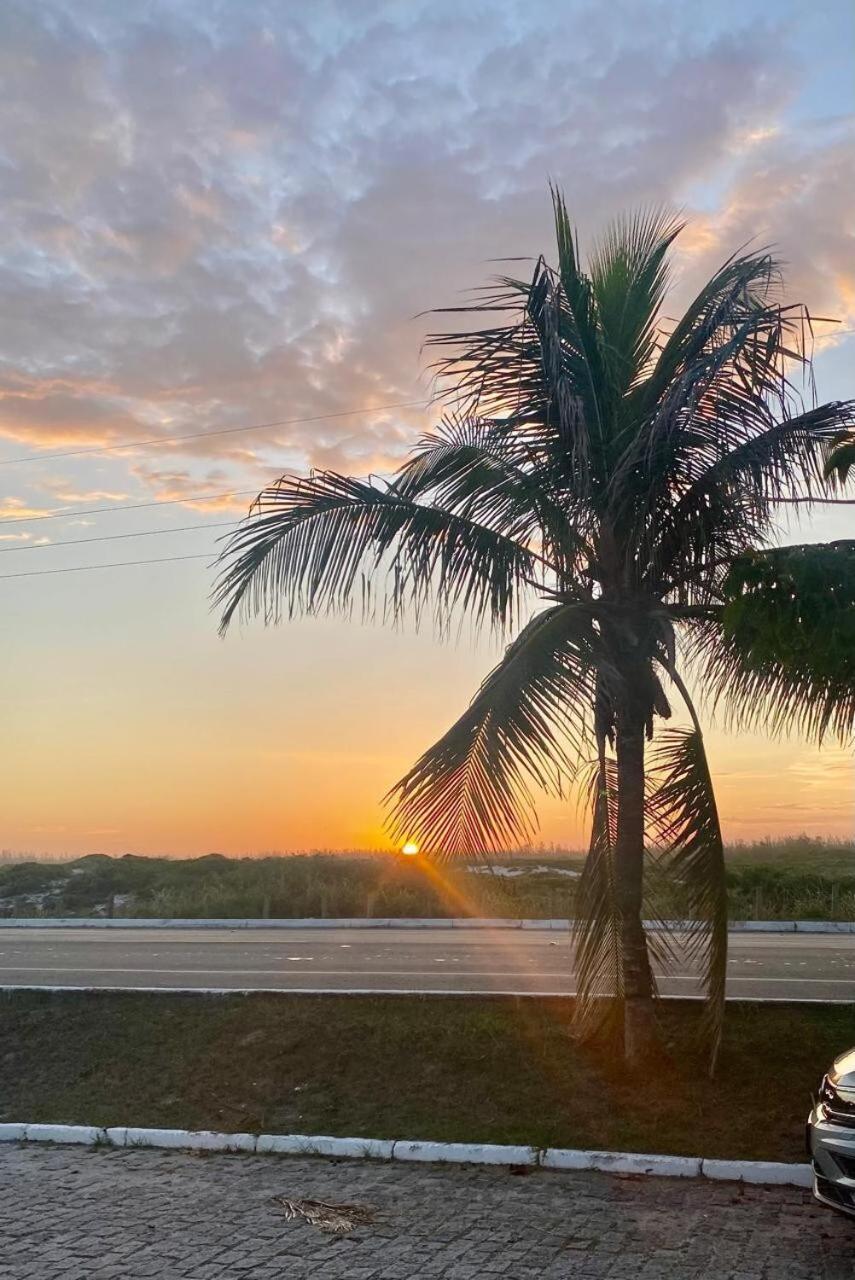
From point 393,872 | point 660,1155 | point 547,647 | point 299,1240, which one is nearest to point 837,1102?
point 660,1155

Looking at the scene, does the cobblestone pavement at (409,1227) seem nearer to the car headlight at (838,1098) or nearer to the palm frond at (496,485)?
the car headlight at (838,1098)

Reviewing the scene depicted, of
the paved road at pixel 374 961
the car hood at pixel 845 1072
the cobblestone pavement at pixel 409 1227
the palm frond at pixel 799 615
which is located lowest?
the paved road at pixel 374 961

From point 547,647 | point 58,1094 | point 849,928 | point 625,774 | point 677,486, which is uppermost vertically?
point 677,486

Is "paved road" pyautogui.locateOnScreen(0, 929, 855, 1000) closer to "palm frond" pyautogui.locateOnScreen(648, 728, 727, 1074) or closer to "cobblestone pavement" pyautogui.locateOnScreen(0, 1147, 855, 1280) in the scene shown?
"palm frond" pyautogui.locateOnScreen(648, 728, 727, 1074)

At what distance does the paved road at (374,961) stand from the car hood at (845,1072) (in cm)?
619

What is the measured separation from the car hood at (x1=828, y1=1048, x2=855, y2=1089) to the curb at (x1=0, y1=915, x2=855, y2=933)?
13628 mm

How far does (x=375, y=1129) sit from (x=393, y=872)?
68.0 ft

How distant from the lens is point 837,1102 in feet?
19.9

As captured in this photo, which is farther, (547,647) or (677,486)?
(677,486)

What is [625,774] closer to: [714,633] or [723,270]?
[714,633]

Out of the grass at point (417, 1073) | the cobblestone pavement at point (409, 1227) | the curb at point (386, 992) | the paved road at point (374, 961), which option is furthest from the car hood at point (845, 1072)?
the paved road at point (374, 961)

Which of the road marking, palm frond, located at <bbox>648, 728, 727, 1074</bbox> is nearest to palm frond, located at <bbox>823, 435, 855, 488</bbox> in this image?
palm frond, located at <bbox>648, 728, 727, 1074</bbox>

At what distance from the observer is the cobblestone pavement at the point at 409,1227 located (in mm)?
6254

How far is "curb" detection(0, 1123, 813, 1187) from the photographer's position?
7.81 m
